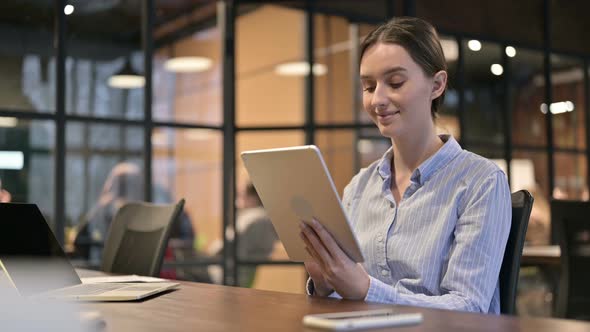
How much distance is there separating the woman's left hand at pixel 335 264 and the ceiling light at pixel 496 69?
4.92 meters

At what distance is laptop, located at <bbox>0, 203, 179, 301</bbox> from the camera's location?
186cm

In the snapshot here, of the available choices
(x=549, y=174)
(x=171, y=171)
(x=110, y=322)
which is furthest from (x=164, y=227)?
(x=549, y=174)

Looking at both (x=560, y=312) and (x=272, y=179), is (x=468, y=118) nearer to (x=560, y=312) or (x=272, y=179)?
(x=560, y=312)

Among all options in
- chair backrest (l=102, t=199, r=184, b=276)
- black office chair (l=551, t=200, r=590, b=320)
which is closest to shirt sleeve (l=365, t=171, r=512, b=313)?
chair backrest (l=102, t=199, r=184, b=276)

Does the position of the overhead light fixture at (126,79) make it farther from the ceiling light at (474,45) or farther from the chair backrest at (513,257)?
the chair backrest at (513,257)

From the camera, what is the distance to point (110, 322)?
151 cm

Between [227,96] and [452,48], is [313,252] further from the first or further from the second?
[452,48]

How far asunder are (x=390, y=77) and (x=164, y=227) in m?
1.21

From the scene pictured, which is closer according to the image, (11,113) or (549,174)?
(11,113)

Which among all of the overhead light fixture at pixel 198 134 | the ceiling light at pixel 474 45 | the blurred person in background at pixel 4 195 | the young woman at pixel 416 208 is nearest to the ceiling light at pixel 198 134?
the overhead light fixture at pixel 198 134

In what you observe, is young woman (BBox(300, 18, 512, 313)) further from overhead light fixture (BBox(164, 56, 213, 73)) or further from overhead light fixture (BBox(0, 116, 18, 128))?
overhead light fixture (BBox(164, 56, 213, 73))

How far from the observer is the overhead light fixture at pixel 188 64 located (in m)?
5.60

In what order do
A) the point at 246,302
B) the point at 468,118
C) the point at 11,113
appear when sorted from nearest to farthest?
the point at 246,302 < the point at 11,113 < the point at 468,118

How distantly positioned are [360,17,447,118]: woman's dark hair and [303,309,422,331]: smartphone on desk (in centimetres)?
88
